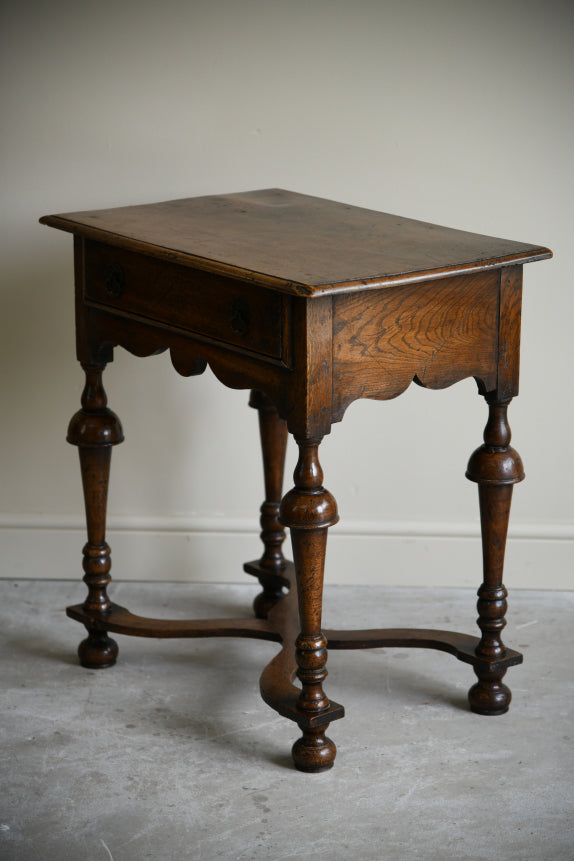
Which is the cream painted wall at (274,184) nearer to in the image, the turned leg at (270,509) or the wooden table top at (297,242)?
the turned leg at (270,509)

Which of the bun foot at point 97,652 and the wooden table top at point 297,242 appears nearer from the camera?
the wooden table top at point 297,242

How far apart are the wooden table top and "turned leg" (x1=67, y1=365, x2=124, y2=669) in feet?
1.14

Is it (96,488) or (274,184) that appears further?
(274,184)

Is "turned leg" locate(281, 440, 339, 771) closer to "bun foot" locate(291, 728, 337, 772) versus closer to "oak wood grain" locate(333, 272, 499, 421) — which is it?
"bun foot" locate(291, 728, 337, 772)

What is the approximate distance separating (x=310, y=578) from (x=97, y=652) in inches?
29.5

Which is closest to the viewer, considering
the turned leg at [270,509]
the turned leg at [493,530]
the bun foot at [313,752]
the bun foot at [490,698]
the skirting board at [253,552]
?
the bun foot at [313,752]

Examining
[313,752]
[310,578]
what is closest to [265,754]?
[313,752]

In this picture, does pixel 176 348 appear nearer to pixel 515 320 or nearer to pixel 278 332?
pixel 278 332

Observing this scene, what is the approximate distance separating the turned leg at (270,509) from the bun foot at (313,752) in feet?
2.33

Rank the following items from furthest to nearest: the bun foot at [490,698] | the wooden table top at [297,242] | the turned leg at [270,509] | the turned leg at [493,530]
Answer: the turned leg at [270,509] < the bun foot at [490,698] < the turned leg at [493,530] < the wooden table top at [297,242]

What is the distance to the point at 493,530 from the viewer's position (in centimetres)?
226

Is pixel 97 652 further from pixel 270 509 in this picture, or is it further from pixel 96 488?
pixel 270 509

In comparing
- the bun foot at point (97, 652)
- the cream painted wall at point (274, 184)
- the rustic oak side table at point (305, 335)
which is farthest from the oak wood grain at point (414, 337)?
the bun foot at point (97, 652)

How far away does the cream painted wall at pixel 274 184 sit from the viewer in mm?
2770
